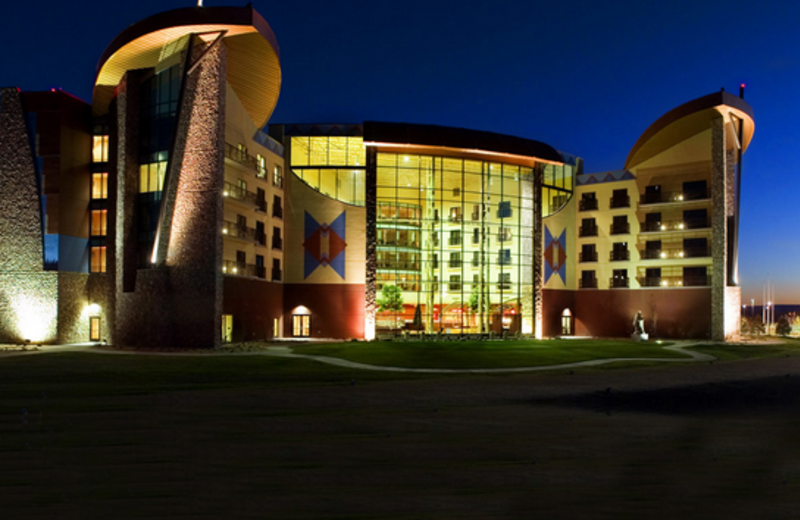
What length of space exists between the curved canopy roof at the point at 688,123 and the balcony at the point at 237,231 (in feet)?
111

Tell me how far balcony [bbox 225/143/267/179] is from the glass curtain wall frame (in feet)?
30.3

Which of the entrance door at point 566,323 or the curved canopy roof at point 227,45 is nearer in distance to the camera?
the curved canopy roof at point 227,45

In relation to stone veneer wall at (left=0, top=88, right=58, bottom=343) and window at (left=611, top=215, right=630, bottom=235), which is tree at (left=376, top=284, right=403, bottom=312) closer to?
window at (left=611, top=215, right=630, bottom=235)

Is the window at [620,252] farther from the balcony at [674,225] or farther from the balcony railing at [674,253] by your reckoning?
the balcony at [674,225]

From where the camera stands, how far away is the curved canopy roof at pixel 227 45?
32812 mm

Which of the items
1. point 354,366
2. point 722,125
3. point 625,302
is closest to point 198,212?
point 354,366

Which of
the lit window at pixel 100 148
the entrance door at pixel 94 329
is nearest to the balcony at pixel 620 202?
the lit window at pixel 100 148

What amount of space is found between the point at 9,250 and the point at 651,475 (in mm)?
40739

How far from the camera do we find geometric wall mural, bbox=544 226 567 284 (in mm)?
52094

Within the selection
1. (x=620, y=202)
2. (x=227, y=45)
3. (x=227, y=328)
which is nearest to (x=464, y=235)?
(x=620, y=202)

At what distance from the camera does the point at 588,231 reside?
55.1 m

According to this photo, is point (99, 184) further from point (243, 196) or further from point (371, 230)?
point (371, 230)

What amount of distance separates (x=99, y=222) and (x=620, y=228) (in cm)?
4226

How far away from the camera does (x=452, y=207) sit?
5306 cm
